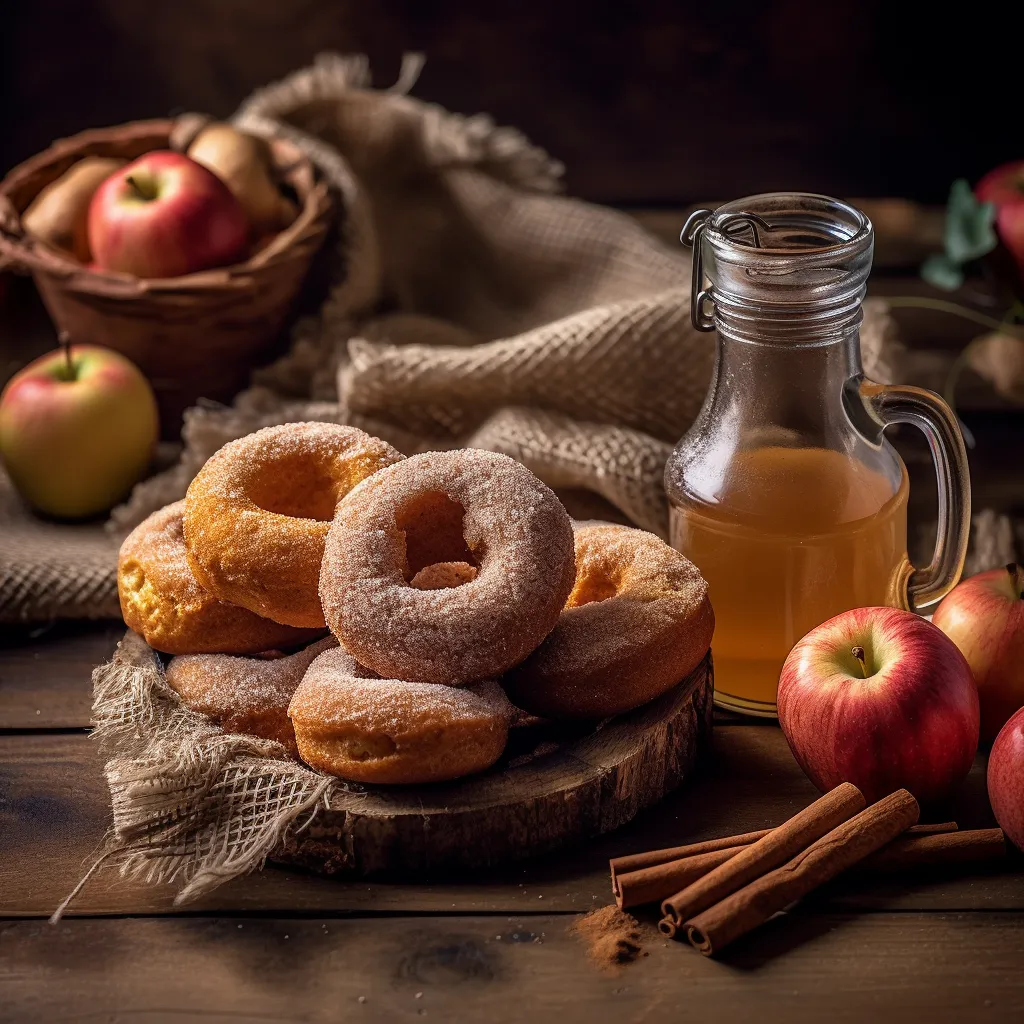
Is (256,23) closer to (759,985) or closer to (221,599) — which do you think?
(221,599)

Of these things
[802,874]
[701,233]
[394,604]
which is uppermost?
[701,233]

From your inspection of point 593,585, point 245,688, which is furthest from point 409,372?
point 245,688

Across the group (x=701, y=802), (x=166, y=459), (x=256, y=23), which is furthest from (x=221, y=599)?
(x=256, y=23)

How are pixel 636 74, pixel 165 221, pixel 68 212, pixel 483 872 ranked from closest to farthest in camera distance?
pixel 483 872, pixel 165 221, pixel 68 212, pixel 636 74

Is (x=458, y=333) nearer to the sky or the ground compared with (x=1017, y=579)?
nearer to the ground

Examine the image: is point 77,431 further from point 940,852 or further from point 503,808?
point 940,852

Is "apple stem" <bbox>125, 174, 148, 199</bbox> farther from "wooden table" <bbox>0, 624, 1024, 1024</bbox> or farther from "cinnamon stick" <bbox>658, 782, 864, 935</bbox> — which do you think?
"cinnamon stick" <bbox>658, 782, 864, 935</bbox>

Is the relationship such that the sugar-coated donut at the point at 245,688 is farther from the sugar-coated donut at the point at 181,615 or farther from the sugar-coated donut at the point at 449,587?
the sugar-coated donut at the point at 449,587
